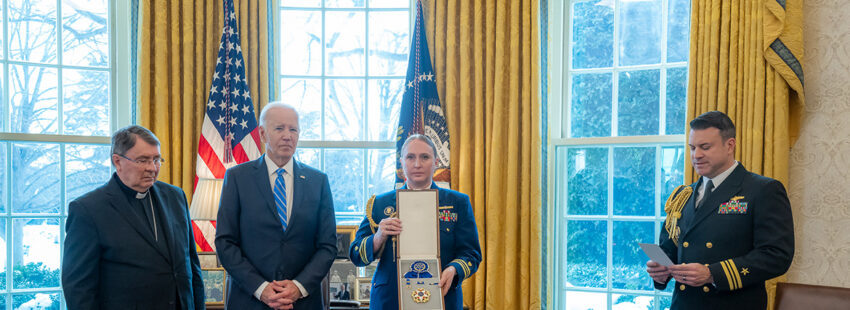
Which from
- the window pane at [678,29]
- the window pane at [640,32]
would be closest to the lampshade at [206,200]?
the window pane at [640,32]

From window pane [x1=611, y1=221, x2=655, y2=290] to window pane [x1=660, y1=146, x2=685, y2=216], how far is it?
20cm

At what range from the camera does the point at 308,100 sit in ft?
13.8

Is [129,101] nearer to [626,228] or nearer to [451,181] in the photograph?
[451,181]

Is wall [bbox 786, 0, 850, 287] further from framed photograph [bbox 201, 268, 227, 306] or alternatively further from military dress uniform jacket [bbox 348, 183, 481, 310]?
framed photograph [bbox 201, 268, 227, 306]

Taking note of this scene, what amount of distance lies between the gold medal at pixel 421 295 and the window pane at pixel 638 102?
2095 mm

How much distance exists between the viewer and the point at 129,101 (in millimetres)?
3982

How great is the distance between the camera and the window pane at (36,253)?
3729 mm

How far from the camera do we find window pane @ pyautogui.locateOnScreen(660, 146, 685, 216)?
11.9 ft

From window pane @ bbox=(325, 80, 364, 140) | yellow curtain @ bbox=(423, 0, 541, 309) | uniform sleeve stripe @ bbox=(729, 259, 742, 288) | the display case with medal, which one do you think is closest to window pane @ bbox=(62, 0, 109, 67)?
window pane @ bbox=(325, 80, 364, 140)

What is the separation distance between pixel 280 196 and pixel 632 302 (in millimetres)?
2498

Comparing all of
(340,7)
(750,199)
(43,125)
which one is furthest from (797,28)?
(43,125)

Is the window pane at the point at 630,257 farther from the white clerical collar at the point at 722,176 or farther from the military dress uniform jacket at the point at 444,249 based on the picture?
the military dress uniform jacket at the point at 444,249

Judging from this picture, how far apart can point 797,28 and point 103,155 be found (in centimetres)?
423

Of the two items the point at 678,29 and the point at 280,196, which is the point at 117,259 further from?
the point at 678,29
